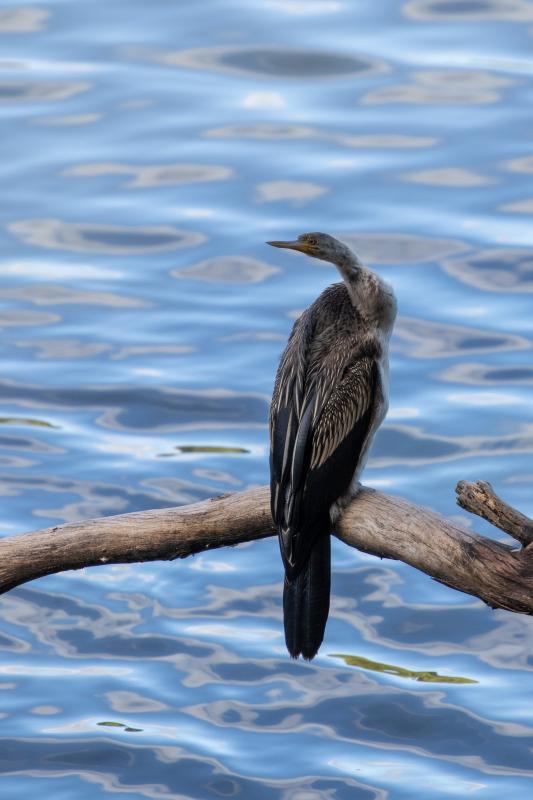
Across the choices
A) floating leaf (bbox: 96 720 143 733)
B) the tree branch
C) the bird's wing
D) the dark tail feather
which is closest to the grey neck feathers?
the bird's wing

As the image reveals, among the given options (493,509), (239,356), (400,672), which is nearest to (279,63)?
(239,356)

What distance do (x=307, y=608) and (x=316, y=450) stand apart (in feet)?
2.09

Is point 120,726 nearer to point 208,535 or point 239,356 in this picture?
point 208,535

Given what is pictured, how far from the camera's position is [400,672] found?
12211 millimetres

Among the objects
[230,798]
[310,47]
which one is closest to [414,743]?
[230,798]

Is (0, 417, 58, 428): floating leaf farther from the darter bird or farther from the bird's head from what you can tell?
the bird's head

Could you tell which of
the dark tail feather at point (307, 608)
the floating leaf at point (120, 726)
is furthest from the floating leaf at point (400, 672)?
the dark tail feather at point (307, 608)

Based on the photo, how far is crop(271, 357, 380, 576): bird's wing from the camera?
21.1ft

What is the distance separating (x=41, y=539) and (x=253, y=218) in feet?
39.4

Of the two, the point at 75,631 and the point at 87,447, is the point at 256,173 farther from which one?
the point at 75,631

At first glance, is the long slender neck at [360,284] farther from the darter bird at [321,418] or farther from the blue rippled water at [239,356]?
the blue rippled water at [239,356]

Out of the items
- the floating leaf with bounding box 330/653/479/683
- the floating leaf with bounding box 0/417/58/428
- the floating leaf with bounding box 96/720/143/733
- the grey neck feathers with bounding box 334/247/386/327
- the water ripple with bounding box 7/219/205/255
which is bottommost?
the floating leaf with bounding box 96/720/143/733

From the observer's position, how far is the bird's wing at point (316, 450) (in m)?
6.45

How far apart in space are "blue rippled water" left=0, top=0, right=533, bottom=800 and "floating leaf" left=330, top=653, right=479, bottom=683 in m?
0.04
